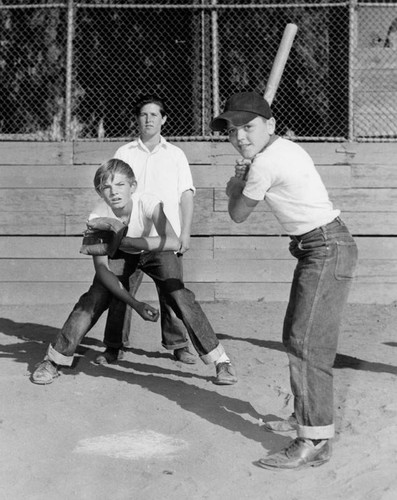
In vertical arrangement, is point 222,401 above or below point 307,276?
below

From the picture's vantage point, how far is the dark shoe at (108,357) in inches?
249

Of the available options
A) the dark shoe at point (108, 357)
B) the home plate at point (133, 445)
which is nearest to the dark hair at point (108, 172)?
the dark shoe at point (108, 357)

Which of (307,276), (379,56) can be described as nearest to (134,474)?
(307,276)

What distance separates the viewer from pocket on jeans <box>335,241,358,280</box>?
176 inches

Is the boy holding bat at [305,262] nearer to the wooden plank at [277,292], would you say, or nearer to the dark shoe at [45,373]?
the dark shoe at [45,373]

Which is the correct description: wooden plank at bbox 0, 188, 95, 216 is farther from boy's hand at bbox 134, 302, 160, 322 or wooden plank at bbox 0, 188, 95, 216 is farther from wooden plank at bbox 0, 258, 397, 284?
boy's hand at bbox 134, 302, 160, 322

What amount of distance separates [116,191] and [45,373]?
1224mm

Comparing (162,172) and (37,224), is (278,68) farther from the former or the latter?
(37,224)

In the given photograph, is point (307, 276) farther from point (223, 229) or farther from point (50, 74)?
point (50, 74)

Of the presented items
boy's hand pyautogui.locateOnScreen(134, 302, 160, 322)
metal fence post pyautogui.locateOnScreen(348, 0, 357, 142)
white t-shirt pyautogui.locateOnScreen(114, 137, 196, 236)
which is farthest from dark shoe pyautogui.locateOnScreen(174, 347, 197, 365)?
metal fence post pyautogui.locateOnScreen(348, 0, 357, 142)

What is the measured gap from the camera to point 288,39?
5910 millimetres

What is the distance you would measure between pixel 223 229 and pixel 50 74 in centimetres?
314

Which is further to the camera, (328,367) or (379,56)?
(379,56)

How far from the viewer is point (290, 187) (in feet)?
14.6
